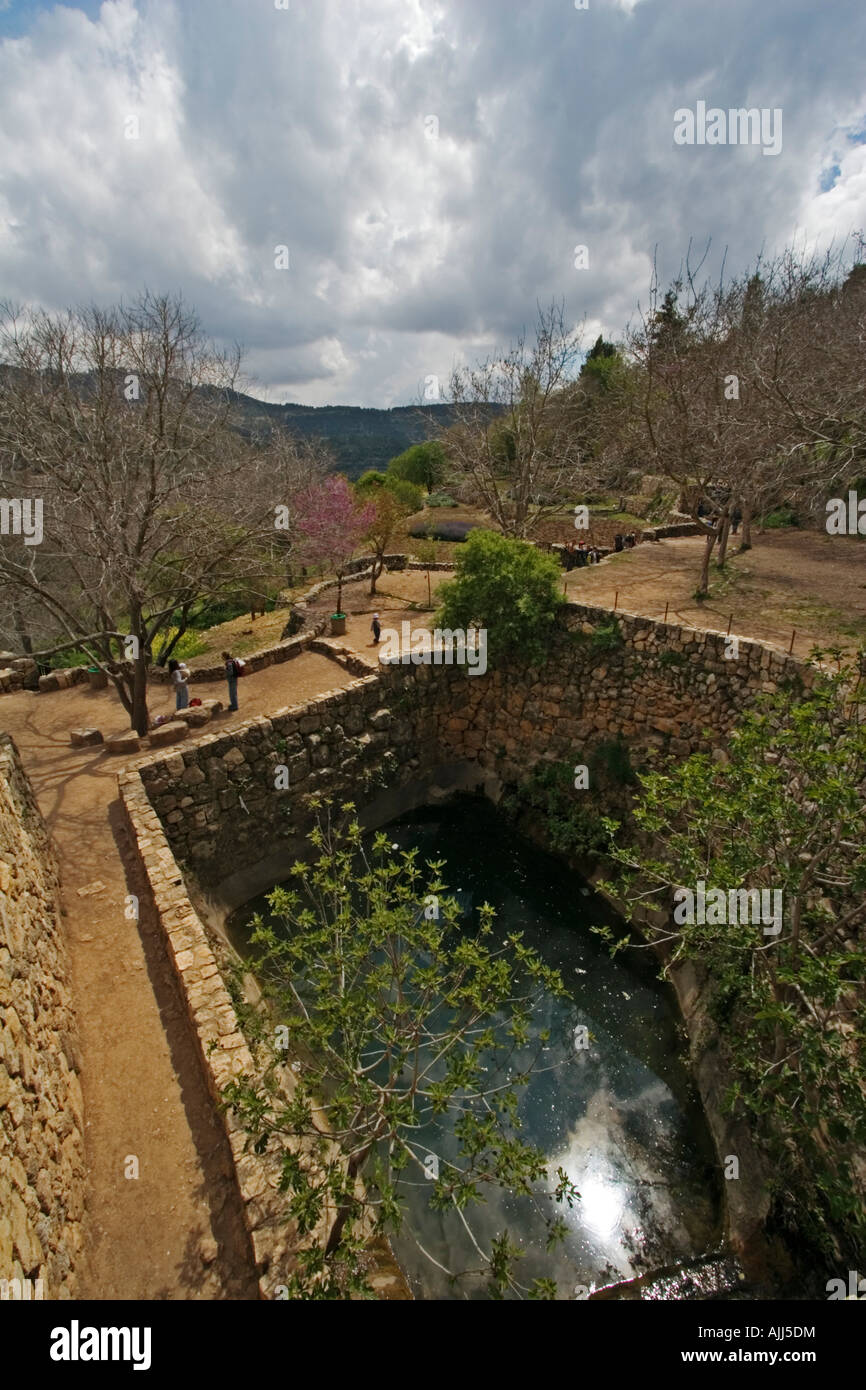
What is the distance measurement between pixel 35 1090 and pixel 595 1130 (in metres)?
6.45

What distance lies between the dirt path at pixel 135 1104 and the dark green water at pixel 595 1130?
6.22 feet

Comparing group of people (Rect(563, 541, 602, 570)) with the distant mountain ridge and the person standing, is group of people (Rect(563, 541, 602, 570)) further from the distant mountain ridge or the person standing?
the distant mountain ridge

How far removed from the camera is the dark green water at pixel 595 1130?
6609 mm

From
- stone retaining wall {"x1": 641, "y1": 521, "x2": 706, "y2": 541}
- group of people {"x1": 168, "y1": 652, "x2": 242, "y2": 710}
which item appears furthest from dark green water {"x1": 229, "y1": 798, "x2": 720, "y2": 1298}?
stone retaining wall {"x1": 641, "y1": 521, "x2": 706, "y2": 541}

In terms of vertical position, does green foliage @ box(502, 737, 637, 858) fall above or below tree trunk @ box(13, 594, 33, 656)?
below

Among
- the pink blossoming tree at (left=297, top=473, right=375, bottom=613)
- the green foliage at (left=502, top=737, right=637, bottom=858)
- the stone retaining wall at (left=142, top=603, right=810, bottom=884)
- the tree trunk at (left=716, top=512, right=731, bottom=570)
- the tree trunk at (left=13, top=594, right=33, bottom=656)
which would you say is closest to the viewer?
the stone retaining wall at (left=142, top=603, right=810, bottom=884)

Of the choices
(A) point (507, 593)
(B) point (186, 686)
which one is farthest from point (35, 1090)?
(A) point (507, 593)

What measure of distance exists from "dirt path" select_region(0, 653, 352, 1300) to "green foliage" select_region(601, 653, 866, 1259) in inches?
174

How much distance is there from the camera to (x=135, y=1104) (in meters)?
5.43

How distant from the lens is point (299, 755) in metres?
11.7

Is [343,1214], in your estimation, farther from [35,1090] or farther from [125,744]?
[125,744]

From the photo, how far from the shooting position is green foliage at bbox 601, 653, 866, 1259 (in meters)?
5.26
